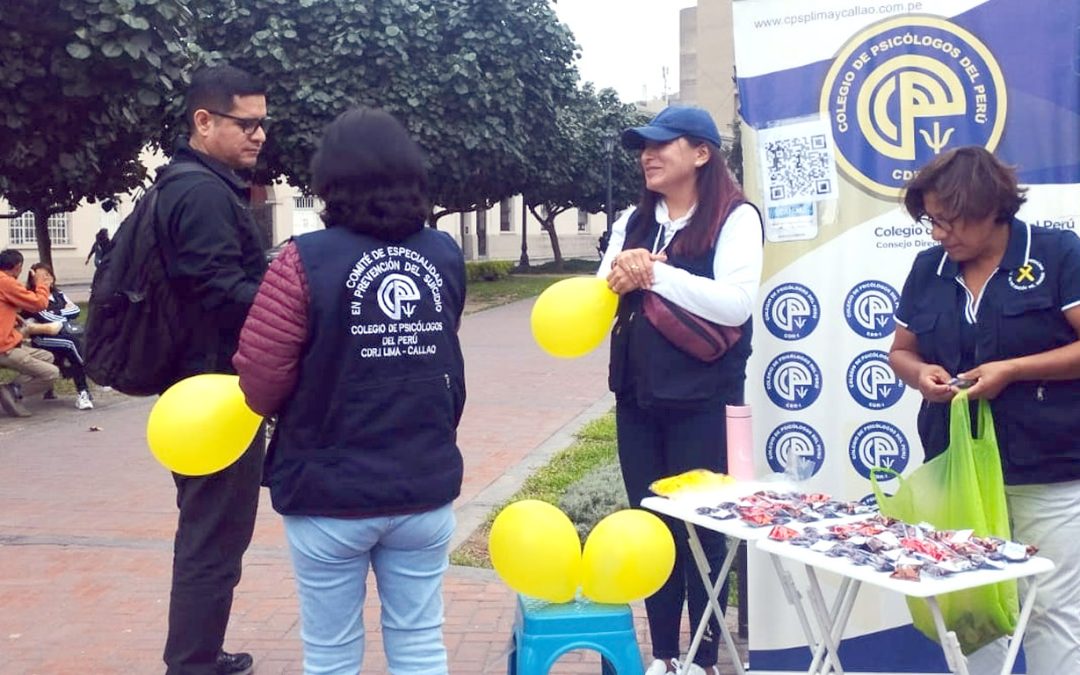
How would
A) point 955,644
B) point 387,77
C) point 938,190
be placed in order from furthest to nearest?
1. point 387,77
2. point 938,190
3. point 955,644

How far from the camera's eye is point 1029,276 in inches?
116

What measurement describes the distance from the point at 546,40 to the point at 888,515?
1912 cm

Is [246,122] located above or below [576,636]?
above

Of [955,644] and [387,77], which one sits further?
[387,77]

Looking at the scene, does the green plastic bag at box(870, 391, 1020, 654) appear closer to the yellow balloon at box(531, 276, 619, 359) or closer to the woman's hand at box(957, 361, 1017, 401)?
the woman's hand at box(957, 361, 1017, 401)

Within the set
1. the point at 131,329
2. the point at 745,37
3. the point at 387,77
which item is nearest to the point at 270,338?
the point at 131,329

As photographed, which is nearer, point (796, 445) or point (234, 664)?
point (796, 445)

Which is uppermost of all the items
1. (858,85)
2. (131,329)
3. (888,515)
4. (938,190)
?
(858,85)

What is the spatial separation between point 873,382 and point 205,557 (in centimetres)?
233

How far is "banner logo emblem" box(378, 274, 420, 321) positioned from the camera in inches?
105

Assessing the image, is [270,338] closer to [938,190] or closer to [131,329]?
[131,329]

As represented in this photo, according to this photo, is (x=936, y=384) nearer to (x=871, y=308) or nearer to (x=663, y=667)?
(x=871, y=308)

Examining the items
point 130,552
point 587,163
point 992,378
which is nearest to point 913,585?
point 992,378

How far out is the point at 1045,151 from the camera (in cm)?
361
